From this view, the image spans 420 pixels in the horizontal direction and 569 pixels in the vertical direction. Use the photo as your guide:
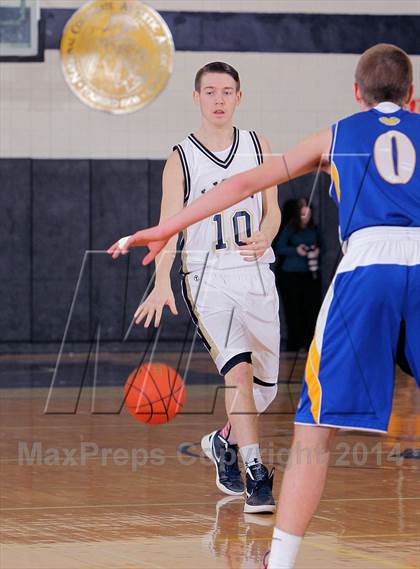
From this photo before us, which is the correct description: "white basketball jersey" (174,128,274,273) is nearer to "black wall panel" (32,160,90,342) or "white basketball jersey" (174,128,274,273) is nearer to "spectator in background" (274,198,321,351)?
"spectator in background" (274,198,321,351)

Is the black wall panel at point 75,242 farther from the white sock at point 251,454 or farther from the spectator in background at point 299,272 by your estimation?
the white sock at point 251,454

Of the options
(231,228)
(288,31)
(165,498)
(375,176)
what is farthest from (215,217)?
(288,31)

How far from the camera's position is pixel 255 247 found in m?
5.70

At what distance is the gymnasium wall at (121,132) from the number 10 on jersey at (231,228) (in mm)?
11362

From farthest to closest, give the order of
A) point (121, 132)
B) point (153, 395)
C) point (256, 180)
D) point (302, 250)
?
point (121, 132) → point (302, 250) → point (153, 395) → point (256, 180)

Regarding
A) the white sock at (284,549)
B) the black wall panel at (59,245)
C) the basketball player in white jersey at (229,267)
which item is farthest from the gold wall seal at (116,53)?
the white sock at (284,549)

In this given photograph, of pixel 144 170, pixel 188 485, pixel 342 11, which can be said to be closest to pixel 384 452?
pixel 188 485

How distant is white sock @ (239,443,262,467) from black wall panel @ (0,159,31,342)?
1194 centimetres

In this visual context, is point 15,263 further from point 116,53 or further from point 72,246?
point 116,53

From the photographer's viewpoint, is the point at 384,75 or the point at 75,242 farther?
the point at 75,242

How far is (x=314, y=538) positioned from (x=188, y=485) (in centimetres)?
143

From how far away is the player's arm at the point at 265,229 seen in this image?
5730 mm

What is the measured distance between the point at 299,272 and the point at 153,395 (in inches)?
410

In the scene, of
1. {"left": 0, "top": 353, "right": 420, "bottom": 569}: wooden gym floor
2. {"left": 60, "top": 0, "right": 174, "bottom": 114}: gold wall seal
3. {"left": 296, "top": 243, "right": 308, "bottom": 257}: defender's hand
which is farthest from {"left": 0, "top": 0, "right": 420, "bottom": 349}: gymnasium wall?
{"left": 0, "top": 353, "right": 420, "bottom": 569}: wooden gym floor
